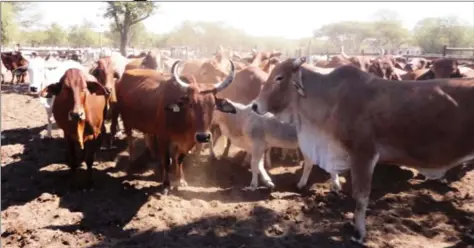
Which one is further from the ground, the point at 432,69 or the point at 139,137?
the point at 432,69

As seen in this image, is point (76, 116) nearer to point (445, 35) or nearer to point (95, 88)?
point (95, 88)

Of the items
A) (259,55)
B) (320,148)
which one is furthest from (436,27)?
(320,148)

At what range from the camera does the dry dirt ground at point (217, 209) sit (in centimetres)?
479

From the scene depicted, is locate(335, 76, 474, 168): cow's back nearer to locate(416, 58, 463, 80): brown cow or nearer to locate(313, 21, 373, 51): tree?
locate(416, 58, 463, 80): brown cow

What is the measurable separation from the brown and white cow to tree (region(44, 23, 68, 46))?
61.4 meters

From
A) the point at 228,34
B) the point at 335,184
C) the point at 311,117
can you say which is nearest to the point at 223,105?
the point at 311,117

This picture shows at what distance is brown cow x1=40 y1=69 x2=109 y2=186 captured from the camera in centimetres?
571

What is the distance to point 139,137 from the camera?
9.33 metres

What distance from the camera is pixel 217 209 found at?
18.4 feet

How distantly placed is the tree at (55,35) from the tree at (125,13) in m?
33.9

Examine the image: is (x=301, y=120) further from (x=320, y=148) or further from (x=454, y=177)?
(x=454, y=177)

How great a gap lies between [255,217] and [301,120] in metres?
1.28

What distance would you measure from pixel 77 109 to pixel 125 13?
26001 mm

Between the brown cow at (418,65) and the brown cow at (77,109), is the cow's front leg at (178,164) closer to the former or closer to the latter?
the brown cow at (77,109)
